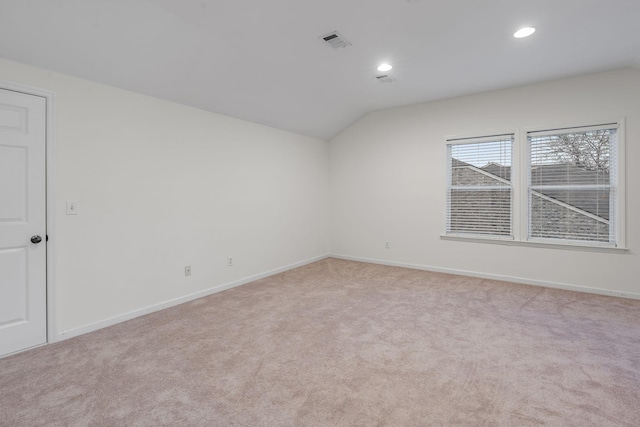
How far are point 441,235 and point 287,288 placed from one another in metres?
2.57

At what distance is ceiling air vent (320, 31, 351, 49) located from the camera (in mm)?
2846

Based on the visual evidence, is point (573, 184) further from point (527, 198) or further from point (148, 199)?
point (148, 199)

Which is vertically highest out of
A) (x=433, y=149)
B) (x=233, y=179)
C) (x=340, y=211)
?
(x=433, y=149)

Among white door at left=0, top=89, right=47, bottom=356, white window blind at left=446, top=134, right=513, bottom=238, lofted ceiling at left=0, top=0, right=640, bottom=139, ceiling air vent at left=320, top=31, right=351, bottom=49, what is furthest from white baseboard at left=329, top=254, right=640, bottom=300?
white door at left=0, top=89, right=47, bottom=356

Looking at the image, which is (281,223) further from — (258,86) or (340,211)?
(258,86)

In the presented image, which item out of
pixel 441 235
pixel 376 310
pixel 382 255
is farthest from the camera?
pixel 382 255

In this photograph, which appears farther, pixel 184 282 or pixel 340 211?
pixel 340 211

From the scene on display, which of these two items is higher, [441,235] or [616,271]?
[441,235]

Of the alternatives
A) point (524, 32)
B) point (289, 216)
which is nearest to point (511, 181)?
point (524, 32)

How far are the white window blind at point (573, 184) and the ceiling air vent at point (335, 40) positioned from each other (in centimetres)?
297

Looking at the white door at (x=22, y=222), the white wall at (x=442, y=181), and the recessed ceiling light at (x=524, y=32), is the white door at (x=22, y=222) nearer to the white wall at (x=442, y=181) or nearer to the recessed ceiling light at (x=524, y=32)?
the recessed ceiling light at (x=524, y=32)

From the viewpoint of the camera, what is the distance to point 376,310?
134 inches

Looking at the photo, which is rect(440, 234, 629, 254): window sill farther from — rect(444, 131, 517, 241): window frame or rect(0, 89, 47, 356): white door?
rect(0, 89, 47, 356): white door

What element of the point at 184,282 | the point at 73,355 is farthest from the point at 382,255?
the point at 73,355
